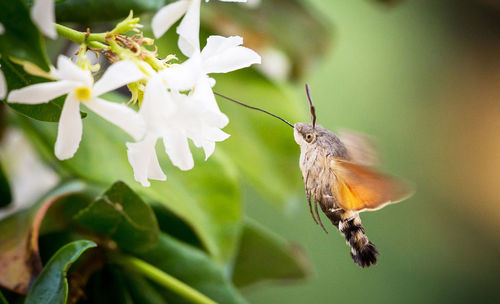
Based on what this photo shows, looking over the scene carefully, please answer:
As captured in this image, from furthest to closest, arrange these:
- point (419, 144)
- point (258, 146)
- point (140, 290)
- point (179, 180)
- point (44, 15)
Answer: point (419, 144)
point (258, 146)
point (179, 180)
point (140, 290)
point (44, 15)

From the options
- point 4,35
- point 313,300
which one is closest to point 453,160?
point 313,300

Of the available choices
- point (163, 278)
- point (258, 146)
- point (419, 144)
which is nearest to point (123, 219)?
point (163, 278)

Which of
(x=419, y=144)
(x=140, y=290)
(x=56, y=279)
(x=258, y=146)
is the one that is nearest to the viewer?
(x=56, y=279)

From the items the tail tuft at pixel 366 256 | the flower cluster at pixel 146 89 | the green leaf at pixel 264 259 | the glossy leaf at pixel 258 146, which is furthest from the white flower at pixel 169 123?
the glossy leaf at pixel 258 146

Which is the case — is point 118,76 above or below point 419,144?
above

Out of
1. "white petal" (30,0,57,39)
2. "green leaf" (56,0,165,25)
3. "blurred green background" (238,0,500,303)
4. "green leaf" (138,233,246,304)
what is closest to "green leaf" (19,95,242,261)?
"green leaf" (138,233,246,304)

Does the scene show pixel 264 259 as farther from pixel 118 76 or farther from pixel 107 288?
pixel 118 76

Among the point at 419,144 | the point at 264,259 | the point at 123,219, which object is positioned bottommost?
the point at 419,144
